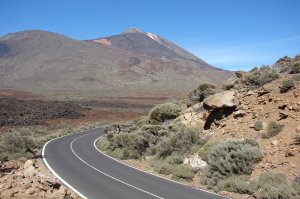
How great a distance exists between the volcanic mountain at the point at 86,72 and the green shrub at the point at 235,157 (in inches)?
4182

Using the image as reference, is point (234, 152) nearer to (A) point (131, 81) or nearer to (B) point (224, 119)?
(B) point (224, 119)

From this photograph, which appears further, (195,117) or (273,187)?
(195,117)

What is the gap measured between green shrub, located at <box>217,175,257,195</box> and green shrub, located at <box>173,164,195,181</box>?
2.13 meters

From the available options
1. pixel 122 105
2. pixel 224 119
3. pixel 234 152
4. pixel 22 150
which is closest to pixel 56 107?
pixel 122 105

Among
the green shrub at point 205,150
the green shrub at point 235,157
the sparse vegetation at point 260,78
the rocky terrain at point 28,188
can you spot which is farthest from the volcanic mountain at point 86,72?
the rocky terrain at point 28,188

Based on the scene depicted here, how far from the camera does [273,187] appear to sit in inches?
529

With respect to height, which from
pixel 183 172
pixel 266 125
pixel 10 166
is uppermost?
pixel 266 125

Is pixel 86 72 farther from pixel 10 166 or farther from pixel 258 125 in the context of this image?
pixel 258 125

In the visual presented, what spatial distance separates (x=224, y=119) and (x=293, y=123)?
5.30 m

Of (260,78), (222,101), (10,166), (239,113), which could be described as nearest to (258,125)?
(239,113)

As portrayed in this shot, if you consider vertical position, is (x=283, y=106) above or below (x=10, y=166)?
above

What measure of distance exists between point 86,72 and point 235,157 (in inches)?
5599

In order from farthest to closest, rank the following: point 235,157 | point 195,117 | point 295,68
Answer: point 195,117
point 295,68
point 235,157

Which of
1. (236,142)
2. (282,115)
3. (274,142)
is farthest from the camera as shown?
(282,115)
